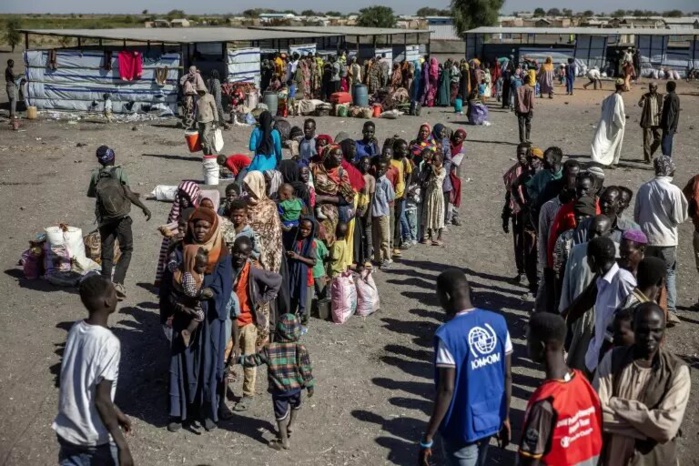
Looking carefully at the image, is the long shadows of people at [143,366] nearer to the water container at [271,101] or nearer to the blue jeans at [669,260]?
the blue jeans at [669,260]

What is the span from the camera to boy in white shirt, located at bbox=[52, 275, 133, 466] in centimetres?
417

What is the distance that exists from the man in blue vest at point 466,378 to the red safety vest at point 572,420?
0.46 metres

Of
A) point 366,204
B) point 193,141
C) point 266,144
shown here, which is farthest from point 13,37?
point 366,204

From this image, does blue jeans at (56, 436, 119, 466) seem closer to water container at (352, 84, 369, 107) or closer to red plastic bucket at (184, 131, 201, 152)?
red plastic bucket at (184, 131, 201, 152)

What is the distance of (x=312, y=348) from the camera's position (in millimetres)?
7656

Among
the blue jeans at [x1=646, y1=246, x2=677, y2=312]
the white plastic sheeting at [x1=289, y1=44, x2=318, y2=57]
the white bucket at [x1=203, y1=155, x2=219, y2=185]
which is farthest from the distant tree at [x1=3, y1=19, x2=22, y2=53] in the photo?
Answer: the blue jeans at [x1=646, y1=246, x2=677, y2=312]

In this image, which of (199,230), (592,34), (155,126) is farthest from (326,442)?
(592,34)

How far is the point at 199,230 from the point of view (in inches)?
231

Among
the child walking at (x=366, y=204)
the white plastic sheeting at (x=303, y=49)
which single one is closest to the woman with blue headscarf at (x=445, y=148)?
the child walking at (x=366, y=204)

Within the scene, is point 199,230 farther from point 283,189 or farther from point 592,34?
point 592,34

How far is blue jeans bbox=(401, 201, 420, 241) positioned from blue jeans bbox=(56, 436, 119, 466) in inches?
265

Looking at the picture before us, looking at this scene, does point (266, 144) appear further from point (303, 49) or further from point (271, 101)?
point (303, 49)

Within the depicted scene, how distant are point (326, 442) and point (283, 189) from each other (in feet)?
8.58

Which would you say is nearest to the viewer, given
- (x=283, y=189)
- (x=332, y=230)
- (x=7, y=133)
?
(x=283, y=189)
